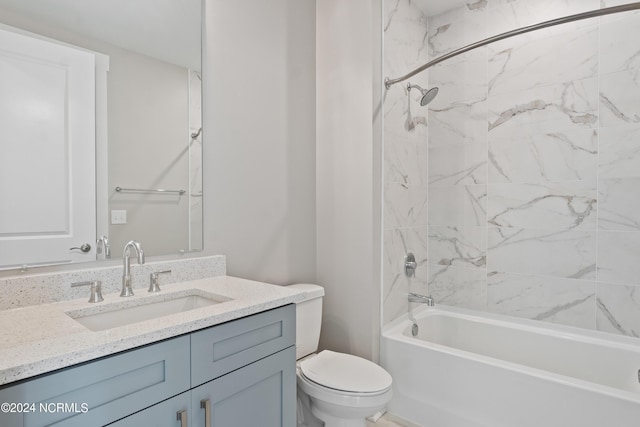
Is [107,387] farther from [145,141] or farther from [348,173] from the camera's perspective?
[348,173]

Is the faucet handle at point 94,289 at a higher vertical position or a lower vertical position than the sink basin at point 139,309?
higher

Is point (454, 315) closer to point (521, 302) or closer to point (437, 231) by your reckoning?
point (521, 302)

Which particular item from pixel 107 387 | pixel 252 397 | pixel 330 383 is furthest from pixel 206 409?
pixel 330 383

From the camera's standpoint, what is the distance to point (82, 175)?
1.36 meters

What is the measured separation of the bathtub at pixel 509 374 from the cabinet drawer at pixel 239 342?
38.8 inches

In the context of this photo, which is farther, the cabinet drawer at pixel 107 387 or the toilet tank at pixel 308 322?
the toilet tank at pixel 308 322

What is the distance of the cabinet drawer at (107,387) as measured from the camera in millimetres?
783

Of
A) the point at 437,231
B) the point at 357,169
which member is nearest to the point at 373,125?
the point at 357,169

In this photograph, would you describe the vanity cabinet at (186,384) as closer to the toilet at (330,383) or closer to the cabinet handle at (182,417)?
the cabinet handle at (182,417)

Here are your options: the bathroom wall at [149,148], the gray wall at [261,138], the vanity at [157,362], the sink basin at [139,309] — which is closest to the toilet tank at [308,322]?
the gray wall at [261,138]

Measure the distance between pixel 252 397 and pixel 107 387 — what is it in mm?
512

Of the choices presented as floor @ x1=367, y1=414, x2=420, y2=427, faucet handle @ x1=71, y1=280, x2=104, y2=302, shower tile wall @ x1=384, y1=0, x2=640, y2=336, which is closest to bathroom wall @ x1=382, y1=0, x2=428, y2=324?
shower tile wall @ x1=384, y1=0, x2=640, y2=336

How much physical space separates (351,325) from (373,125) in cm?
122

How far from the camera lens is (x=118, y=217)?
57.7 inches
